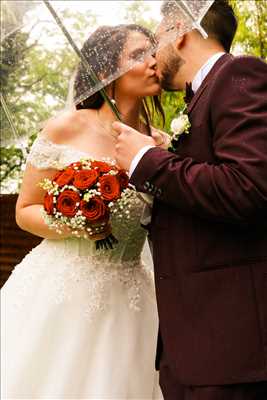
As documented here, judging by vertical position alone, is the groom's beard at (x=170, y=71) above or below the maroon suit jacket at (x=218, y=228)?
above

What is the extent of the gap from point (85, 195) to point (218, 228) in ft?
1.95

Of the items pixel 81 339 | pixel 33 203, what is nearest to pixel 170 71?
pixel 33 203

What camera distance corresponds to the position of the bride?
123 inches

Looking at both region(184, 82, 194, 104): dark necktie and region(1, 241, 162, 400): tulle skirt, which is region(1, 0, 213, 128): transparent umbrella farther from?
region(1, 241, 162, 400): tulle skirt

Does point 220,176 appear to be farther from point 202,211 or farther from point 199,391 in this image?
point 199,391

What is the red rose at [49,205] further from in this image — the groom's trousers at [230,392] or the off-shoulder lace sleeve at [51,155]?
the groom's trousers at [230,392]

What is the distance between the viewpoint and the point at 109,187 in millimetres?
2627

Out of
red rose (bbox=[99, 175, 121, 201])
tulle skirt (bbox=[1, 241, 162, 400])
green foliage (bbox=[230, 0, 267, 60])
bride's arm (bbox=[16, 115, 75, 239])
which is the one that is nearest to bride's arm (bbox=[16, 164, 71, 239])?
bride's arm (bbox=[16, 115, 75, 239])

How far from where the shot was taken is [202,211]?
2.16 meters

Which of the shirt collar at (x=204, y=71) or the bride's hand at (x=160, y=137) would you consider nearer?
the shirt collar at (x=204, y=71)

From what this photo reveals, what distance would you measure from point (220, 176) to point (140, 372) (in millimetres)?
1447

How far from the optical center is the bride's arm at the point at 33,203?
10.6 feet

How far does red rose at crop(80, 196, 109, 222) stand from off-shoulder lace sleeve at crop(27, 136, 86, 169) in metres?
→ 0.66

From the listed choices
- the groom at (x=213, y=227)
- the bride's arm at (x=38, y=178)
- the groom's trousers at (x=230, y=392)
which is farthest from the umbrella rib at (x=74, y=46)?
the groom's trousers at (x=230, y=392)
